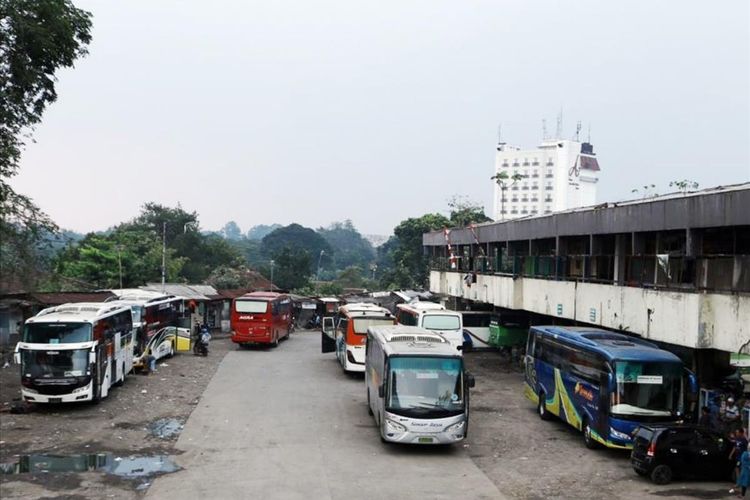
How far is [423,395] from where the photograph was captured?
15.6m

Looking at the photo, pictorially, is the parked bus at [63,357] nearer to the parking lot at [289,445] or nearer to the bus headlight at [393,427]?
the parking lot at [289,445]

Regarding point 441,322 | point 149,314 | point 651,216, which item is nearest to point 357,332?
point 441,322

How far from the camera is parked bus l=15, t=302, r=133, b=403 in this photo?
61.7 feet

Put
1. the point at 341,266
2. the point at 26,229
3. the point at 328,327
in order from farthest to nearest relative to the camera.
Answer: the point at 341,266, the point at 328,327, the point at 26,229

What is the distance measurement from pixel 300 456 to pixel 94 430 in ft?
17.8

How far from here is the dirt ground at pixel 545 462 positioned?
42.9ft

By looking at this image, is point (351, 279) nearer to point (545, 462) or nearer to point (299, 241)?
point (299, 241)

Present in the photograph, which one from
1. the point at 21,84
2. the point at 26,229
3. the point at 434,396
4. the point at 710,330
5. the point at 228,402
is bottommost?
the point at 228,402

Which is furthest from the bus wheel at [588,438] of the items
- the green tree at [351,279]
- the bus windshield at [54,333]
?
the green tree at [351,279]

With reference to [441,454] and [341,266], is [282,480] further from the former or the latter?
[341,266]

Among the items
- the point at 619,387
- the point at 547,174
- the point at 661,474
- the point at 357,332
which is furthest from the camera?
the point at 547,174

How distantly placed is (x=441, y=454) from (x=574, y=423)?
3.77 meters

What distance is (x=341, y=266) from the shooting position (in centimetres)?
14625

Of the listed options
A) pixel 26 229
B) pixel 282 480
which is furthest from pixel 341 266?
pixel 282 480
